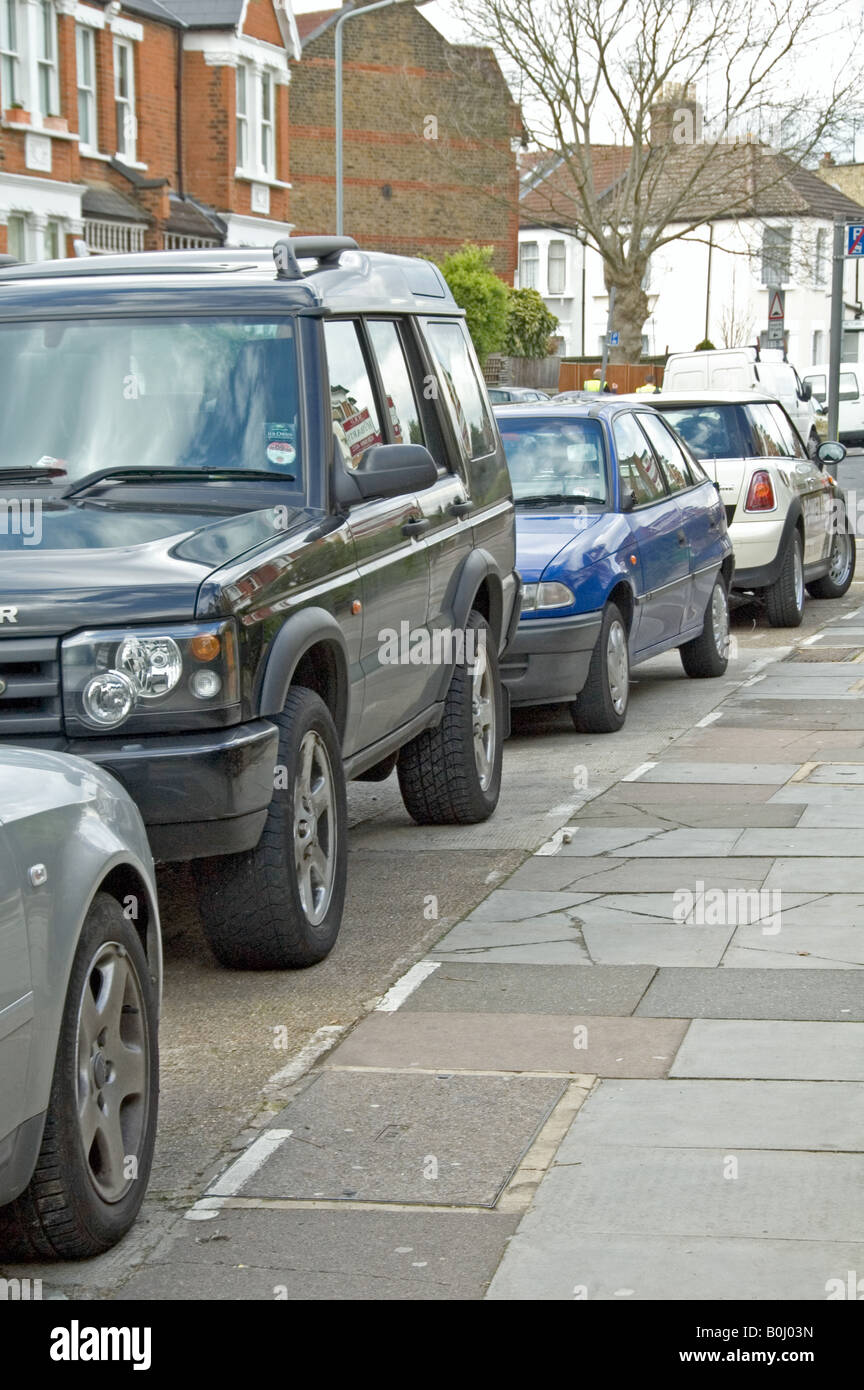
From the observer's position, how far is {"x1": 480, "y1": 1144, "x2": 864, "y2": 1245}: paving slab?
4.18m

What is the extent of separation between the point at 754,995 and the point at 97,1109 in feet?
7.93

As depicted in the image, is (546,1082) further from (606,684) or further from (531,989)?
(606,684)

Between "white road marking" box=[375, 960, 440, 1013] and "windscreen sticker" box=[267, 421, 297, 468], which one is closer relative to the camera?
"white road marking" box=[375, 960, 440, 1013]

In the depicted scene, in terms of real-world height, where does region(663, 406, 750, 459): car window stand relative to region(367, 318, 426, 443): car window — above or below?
below

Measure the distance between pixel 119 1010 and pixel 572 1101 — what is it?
1277 millimetres

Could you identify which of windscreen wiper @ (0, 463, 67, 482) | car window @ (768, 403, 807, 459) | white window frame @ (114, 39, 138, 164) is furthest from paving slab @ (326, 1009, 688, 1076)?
white window frame @ (114, 39, 138, 164)

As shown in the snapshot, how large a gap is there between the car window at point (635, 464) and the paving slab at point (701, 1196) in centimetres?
728

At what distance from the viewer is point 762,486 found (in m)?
15.4

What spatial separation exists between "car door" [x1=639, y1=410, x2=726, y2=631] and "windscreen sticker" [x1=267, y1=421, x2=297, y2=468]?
603 cm

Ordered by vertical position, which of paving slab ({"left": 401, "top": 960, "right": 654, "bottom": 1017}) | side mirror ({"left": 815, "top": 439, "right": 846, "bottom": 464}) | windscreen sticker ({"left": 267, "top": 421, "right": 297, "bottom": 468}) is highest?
windscreen sticker ({"left": 267, "top": 421, "right": 297, "bottom": 468})

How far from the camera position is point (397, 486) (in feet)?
22.5

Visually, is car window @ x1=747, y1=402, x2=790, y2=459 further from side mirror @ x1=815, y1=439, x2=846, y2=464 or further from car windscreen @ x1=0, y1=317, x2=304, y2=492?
car windscreen @ x1=0, y1=317, x2=304, y2=492
